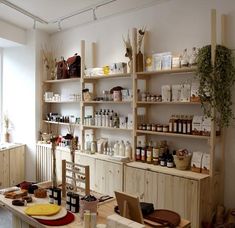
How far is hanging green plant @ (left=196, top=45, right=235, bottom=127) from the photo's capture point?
9.04 feet

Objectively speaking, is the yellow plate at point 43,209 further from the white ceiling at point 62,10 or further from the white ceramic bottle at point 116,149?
the white ceiling at point 62,10

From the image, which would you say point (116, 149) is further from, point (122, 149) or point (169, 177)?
point (169, 177)

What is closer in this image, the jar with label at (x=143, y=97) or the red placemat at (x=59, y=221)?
the red placemat at (x=59, y=221)

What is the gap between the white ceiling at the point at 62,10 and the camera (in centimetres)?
366

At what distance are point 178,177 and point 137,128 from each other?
35.7 inches

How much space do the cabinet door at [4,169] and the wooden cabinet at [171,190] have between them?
2.31 metres

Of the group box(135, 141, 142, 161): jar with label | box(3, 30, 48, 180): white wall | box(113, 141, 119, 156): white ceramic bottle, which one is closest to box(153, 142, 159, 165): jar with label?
box(135, 141, 142, 161): jar with label

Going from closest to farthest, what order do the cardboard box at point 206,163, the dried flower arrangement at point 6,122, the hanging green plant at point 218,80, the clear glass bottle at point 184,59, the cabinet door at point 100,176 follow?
the hanging green plant at point 218,80
the cardboard box at point 206,163
the clear glass bottle at point 184,59
the cabinet door at point 100,176
the dried flower arrangement at point 6,122

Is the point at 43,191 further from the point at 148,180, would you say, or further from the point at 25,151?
the point at 25,151

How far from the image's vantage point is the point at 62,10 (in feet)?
13.1

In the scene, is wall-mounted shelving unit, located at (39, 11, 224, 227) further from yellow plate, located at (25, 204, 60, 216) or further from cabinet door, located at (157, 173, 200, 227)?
yellow plate, located at (25, 204, 60, 216)

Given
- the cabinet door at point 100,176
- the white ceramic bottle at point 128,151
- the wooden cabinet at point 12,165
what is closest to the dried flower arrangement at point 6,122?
the wooden cabinet at point 12,165

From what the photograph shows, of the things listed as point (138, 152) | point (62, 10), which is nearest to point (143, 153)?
point (138, 152)

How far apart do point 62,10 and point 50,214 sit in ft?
9.94
